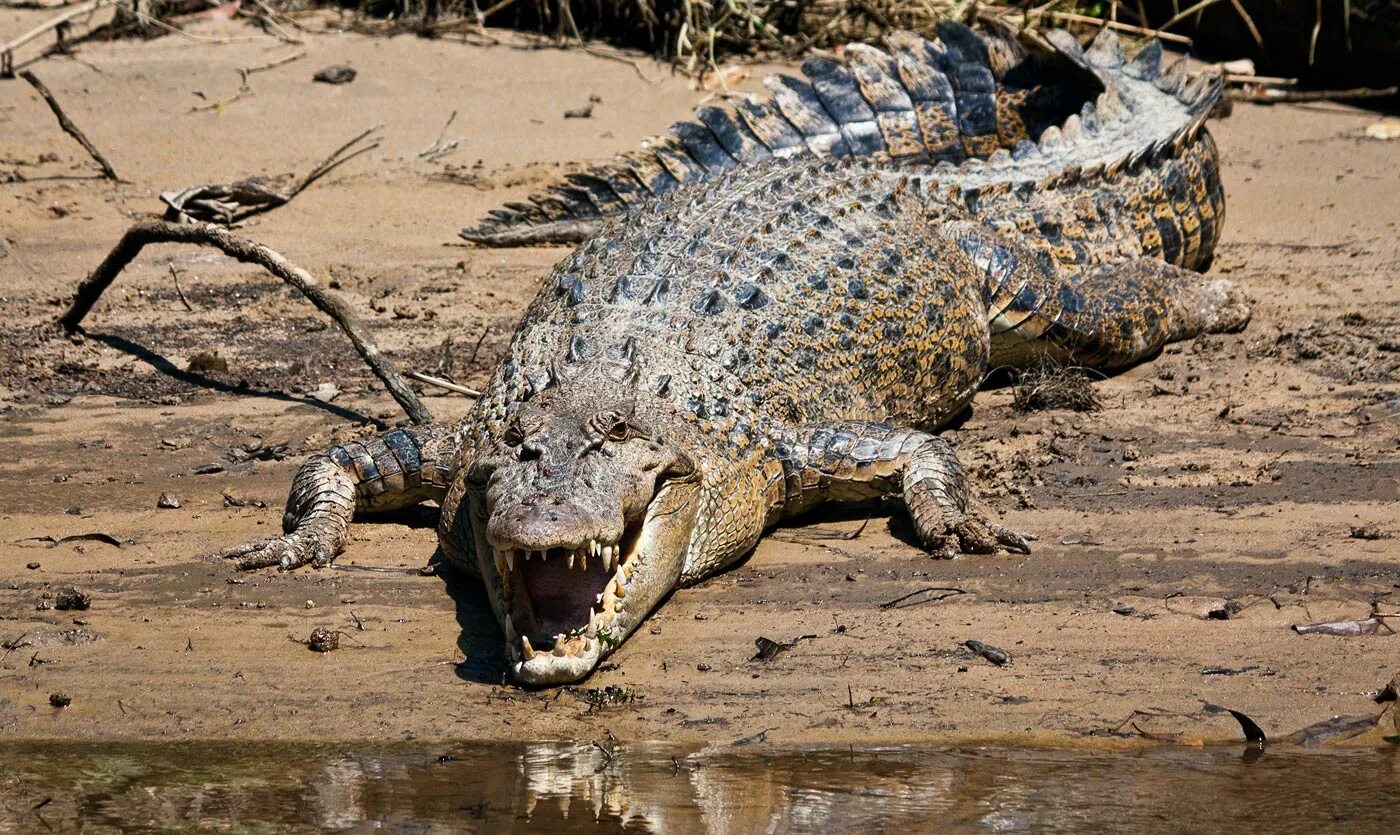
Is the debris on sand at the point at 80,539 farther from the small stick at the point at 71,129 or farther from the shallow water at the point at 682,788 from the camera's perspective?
the small stick at the point at 71,129

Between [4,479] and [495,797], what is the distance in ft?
9.17

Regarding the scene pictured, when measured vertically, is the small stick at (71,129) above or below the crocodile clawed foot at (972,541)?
below

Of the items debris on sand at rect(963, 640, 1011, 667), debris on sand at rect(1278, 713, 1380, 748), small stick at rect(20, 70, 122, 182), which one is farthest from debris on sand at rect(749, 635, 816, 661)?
small stick at rect(20, 70, 122, 182)

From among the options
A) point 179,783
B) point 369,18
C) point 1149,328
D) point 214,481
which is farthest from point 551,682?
point 369,18

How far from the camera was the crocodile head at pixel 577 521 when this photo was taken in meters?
4.04

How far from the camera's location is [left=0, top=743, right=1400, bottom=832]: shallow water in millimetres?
3580

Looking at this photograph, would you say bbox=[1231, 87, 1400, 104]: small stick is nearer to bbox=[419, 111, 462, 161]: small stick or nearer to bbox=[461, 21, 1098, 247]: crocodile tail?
bbox=[461, 21, 1098, 247]: crocodile tail

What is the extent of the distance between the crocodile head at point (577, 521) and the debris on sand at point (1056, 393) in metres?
1.98

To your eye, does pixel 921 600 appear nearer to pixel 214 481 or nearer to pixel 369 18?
pixel 214 481

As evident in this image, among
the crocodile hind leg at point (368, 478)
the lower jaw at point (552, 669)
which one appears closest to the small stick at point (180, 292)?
the crocodile hind leg at point (368, 478)

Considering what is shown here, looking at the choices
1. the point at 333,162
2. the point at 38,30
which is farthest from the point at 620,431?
the point at 38,30

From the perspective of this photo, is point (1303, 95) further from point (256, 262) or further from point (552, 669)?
point (552, 669)

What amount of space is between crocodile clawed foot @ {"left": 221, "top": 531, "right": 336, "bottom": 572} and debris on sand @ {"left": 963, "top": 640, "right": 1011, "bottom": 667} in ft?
6.39

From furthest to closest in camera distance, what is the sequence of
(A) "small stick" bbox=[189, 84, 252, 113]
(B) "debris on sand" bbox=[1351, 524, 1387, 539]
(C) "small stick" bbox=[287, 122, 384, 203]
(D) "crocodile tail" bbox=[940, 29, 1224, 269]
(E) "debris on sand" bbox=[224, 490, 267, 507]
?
(A) "small stick" bbox=[189, 84, 252, 113] < (C) "small stick" bbox=[287, 122, 384, 203] < (D) "crocodile tail" bbox=[940, 29, 1224, 269] < (E) "debris on sand" bbox=[224, 490, 267, 507] < (B) "debris on sand" bbox=[1351, 524, 1387, 539]
